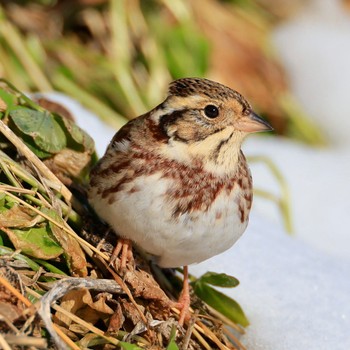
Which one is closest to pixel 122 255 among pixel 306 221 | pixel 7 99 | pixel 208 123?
pixel 208 123

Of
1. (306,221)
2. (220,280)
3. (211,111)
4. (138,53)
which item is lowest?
(220,280)

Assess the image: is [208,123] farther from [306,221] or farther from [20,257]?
[306,221]

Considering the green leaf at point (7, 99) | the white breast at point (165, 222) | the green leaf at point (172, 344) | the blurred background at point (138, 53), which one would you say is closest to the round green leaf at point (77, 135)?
the green leaf at point (7, 99)

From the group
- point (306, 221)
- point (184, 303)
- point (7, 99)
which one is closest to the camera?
point (184, 303)

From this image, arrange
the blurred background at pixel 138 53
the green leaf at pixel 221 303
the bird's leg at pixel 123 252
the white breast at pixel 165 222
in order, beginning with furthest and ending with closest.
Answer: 1. the blurred background at pixel 138 53
2. the green leaf at pixel 221 303
3. the bird's leg at pixel 123 252
4. the white breast at pixel 165 222

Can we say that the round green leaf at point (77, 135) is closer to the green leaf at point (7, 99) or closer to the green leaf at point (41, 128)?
the green leaf at point (41, 128)

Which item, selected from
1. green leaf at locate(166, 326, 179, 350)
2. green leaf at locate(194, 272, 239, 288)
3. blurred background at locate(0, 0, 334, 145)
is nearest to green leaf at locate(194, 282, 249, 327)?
green leaf at locate(194, 272, 239, 288)
